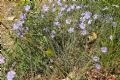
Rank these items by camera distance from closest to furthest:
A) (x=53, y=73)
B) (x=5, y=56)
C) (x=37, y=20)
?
(x=53, y=73)
(x=5, y=56)
(x=37, y=20)

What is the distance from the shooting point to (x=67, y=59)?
3.17 metres

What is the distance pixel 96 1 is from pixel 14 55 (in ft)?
3.78

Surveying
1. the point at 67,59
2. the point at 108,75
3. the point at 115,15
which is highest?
the point at 115,15

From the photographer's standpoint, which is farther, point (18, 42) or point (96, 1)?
point (96, 1)

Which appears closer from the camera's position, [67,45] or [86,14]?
[67,45]

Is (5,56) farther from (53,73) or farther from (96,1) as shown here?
(96,1)

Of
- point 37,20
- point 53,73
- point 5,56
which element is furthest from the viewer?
point 37,20

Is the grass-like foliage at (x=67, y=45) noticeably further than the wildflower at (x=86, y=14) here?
No

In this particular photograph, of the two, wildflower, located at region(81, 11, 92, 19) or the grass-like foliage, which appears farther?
wildflower, located at region(81, 11, 92, 19)

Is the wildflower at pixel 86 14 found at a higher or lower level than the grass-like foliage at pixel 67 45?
higher

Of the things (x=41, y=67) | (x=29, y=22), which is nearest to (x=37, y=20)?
(x=29, y=22)

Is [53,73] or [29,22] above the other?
[29,22]

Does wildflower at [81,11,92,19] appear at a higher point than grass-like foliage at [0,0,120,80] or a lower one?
higher

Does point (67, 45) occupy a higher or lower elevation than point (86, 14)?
lower
